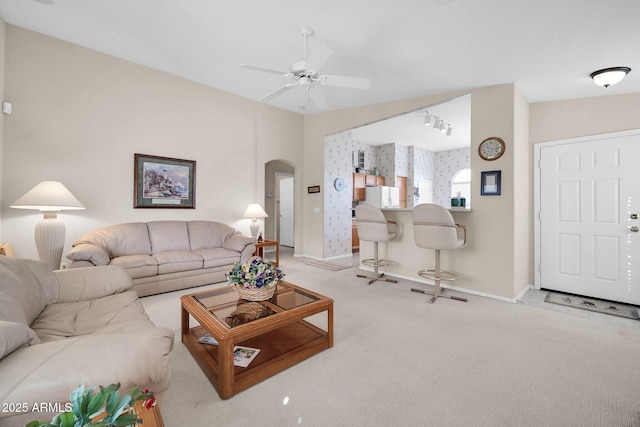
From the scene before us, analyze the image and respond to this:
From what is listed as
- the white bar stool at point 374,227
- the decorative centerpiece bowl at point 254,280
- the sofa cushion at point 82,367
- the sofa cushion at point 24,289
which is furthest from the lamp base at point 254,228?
the sofa cushion at point 82,367

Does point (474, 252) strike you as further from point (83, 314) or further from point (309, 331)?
point (83, 314)

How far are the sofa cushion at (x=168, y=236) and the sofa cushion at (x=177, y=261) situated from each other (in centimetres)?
18

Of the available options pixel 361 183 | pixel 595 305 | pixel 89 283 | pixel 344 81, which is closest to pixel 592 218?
pixel 595 305

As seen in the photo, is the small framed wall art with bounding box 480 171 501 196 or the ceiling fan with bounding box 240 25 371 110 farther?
the small framed wall art with bounding box 480 171 501 196

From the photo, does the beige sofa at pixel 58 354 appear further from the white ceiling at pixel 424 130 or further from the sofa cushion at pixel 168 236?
the white ceiling at pixel 424 130

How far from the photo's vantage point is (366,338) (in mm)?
2412

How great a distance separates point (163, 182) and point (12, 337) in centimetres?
374

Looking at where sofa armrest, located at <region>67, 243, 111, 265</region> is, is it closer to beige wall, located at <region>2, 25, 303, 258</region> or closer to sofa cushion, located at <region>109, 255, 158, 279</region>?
sofa cushion, located at <region>109, 255, 158, 279</region>

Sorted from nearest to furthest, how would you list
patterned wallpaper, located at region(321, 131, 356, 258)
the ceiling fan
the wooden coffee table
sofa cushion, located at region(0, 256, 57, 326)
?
1. sofa cushion, located at region(0, 256, 57, 326)
2. the wooden coffee table
3. the ceiling fan
4. patterned wallpaper, located at region(321, 131, 356, 258)

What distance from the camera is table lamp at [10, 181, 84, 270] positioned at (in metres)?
Answer: 3.00

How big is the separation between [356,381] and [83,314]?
181cm

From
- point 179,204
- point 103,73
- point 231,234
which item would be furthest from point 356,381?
point 103,73

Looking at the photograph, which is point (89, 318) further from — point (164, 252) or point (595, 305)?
point (595, 305)

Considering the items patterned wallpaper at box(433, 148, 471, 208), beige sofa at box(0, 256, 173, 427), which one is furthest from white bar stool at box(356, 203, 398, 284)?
patterned wallpaper at box(433, 148, 471, 208)
